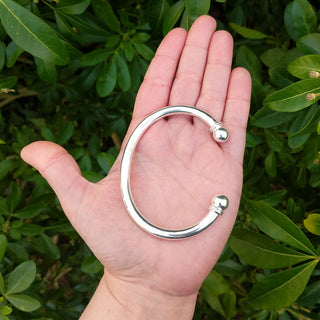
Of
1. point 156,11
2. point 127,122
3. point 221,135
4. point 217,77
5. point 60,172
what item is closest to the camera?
point 60,172

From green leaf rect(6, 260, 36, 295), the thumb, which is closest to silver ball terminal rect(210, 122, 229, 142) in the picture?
the thumb

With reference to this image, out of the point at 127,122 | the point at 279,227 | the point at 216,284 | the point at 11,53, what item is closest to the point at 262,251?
the point at 279,227

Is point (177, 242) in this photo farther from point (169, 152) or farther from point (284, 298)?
point (284, 298)

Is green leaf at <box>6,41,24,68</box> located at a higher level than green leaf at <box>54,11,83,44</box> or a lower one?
lower

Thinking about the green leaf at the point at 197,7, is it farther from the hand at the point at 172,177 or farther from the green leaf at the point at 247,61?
the green leaf at the point at 247,61

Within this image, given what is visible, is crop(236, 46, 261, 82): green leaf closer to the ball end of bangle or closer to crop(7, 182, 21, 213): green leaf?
the ball end of bangle

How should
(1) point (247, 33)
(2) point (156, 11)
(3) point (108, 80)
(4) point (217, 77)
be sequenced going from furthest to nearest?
1. (1) point (247, 33)
2. (3) point (108, 80)
3. (2) point (156, 11)
4. (4) point (217, 77)

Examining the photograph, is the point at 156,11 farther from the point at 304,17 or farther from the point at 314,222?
the point at 314,222
